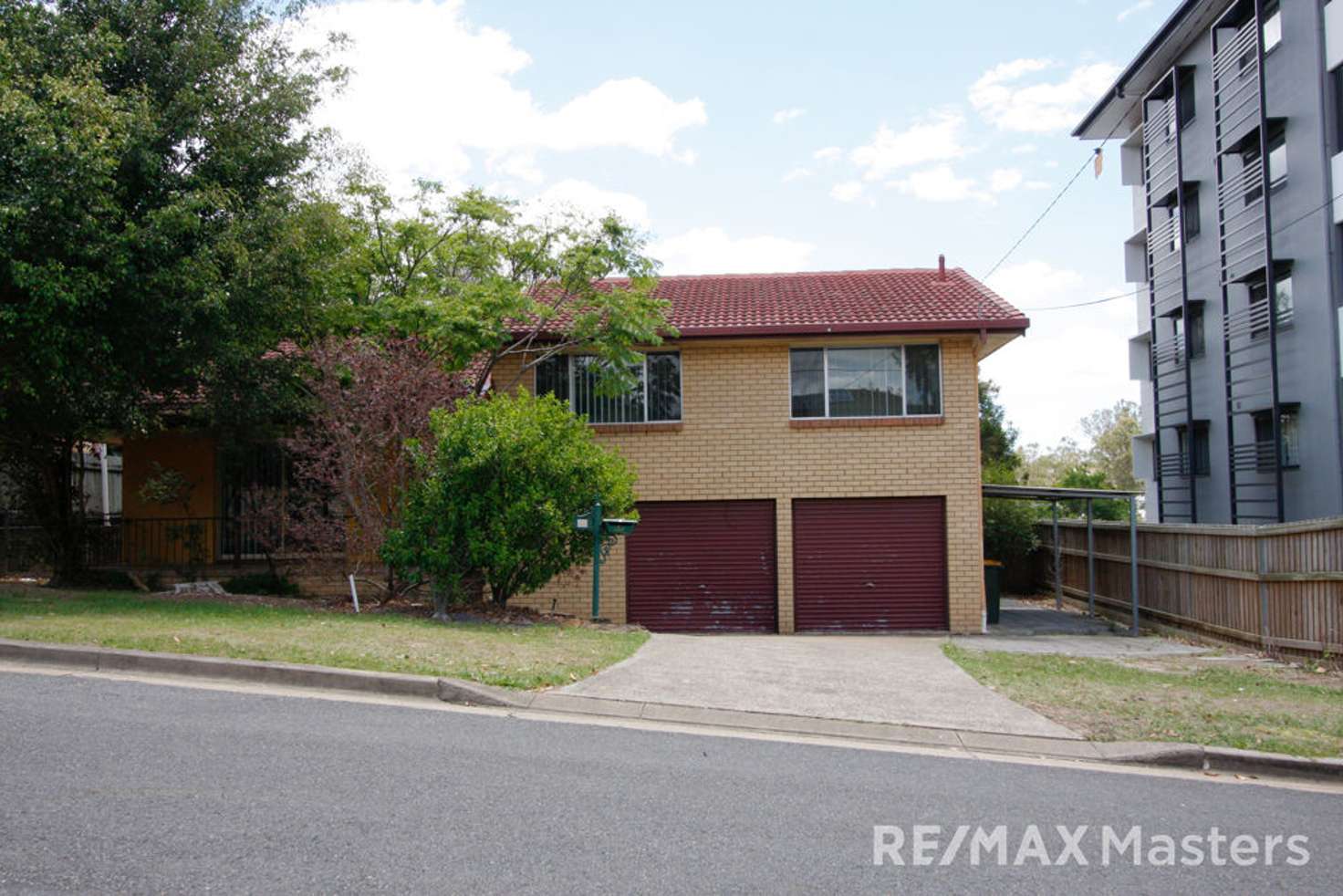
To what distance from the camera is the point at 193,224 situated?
1183 cm

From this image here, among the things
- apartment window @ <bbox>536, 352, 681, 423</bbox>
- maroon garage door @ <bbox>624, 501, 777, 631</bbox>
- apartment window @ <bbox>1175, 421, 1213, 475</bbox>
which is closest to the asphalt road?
maroon garage door @ <bbox>624, 501, 777, 631</bbox>

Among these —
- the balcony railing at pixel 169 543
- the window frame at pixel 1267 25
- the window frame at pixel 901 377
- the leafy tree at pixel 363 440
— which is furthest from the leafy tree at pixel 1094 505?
the balcony railing at pixel 169 543

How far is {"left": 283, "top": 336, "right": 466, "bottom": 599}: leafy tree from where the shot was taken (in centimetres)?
1289

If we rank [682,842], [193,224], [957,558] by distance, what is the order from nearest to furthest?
1. [682,842]
2. [193,224]
3. [957,558]

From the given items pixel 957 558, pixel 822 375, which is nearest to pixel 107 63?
pixel 822 375

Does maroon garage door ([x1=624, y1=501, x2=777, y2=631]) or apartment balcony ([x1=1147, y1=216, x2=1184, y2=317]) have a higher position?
apartment balcony ([x1=1147, y1=216, x2=1184, y2=317])

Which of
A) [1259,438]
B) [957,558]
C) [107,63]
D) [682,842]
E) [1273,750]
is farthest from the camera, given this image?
[1259,438]

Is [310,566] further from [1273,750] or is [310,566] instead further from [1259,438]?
[1259,438]

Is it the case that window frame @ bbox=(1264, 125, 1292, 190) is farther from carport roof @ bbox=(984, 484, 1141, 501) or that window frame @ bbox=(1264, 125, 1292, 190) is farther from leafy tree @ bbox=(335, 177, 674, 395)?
leafy tree @ bbox=(335, 177, 674, 395)

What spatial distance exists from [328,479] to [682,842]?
365 inches

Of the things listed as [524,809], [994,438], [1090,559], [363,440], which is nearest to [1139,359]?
[994,438]

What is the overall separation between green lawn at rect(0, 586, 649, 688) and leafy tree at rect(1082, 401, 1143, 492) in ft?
167

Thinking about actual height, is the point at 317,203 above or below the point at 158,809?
above

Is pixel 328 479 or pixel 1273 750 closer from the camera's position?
pixel 1273 750
